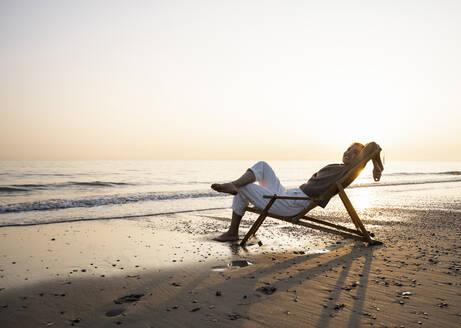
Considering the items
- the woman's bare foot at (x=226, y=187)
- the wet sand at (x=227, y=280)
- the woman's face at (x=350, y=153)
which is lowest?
the wet sand at (x=227, y=280)

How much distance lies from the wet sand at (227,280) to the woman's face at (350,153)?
1.40 metres

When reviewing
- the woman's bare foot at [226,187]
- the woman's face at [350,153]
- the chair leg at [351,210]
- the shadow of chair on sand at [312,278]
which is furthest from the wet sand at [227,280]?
the woman's face at [350,153]

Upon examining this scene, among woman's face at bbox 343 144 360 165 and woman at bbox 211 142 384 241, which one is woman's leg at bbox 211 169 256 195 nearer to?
woman at bbox 211 142 384 241

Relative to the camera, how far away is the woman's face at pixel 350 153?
17.1 ft

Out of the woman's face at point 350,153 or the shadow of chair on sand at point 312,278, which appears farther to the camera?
the woman's face at point 350,153

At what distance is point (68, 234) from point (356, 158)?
568cm

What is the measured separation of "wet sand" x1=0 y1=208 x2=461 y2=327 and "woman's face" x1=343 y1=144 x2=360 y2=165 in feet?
4.60

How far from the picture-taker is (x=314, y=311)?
2857mm

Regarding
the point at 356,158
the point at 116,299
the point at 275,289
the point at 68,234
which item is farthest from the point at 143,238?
the point at 356,158

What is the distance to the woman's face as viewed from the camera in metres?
5.20

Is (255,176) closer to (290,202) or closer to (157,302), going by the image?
(290,202)

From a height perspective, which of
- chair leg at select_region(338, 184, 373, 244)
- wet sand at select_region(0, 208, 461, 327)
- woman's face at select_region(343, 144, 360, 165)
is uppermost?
woman's face at select_region(343, 144, 360, 165)

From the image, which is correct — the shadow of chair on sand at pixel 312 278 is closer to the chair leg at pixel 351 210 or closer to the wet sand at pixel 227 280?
the wet sand at pixel 227 280

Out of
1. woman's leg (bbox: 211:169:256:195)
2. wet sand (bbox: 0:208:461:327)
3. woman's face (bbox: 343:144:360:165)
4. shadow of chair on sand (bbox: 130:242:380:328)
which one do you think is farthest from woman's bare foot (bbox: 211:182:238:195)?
woman's face (bbox: 343:144:360:165)
